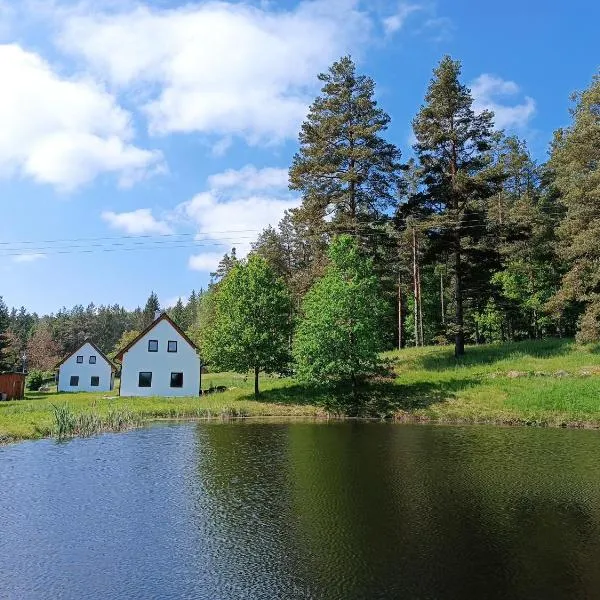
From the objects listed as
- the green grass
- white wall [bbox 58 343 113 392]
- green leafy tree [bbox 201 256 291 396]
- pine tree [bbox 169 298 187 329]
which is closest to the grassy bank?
the green grass

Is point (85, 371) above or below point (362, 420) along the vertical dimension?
above

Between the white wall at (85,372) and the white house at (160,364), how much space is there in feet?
51.6

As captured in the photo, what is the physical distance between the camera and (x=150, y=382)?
46.8m

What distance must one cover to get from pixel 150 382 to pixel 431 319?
3529cm

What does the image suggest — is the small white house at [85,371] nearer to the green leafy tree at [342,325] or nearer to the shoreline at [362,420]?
the shoreline at [362,420]

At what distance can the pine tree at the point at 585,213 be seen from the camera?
3447cm

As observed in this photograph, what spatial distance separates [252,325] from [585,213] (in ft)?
82.0

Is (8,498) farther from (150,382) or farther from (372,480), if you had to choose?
(150,382)

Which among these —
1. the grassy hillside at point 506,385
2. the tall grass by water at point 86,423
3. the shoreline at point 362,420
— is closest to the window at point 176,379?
the shoreline at point 362,420

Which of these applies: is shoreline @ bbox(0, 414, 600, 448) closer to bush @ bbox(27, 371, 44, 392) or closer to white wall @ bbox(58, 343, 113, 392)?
white wall @ bbox(58, 343, 113, 392)

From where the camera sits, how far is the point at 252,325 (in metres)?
40.7

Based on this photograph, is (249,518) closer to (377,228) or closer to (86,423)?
(86,423)

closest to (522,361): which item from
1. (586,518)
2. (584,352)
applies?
(584,352)

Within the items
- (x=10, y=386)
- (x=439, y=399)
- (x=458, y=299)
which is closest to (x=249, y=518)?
(x=439, y=399)
